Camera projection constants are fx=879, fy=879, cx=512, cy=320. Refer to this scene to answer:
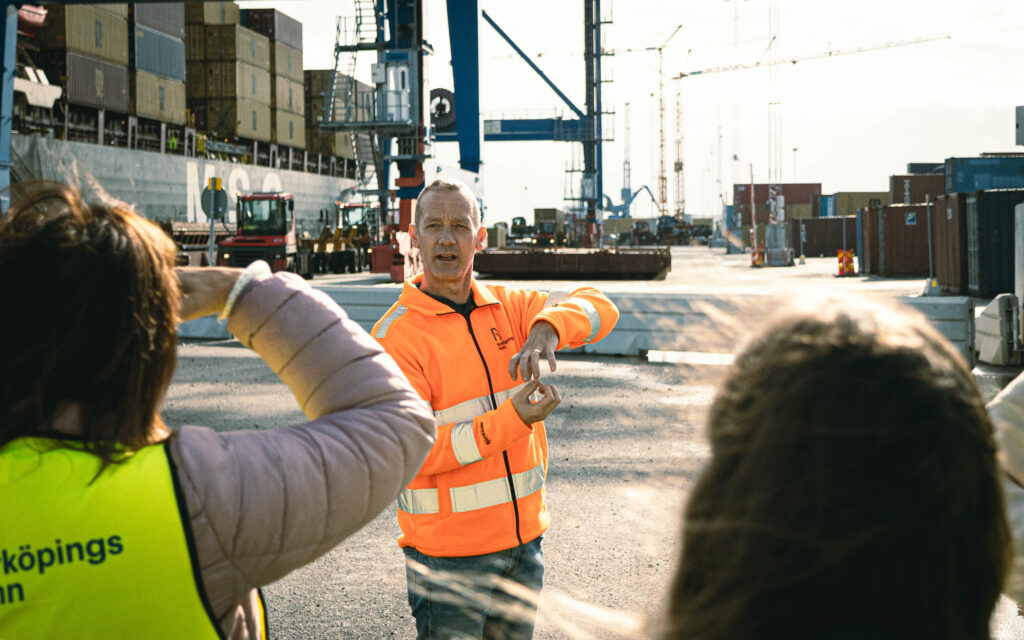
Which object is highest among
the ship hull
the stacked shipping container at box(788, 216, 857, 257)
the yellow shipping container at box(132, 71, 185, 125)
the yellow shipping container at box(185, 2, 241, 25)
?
the yellow shipping container at box(185, 2, 241, 25)

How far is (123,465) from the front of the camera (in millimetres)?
1129

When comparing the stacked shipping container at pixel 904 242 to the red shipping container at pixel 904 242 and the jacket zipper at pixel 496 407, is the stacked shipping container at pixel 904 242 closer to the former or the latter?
the red shipping container at pixel 904 242

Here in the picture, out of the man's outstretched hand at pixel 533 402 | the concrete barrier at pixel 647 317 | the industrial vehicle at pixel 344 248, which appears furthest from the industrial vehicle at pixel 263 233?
the man's outstretched hand at pixel 533 402

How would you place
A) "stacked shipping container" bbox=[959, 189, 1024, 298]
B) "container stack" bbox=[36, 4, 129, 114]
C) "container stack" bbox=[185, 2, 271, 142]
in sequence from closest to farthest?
1. "stacked shipping container" bbox=[959, 189, 1024, 298]
2. "container stack" bbox=[36, 4, 129, 114]
3. "container stack" bbox=[185, 2, 271, 142]

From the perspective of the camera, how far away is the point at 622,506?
19.0ft

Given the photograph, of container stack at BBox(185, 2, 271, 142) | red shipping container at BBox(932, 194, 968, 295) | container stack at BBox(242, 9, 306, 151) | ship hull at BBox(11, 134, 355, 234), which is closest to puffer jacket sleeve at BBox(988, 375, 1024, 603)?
red shipping container at BBox(932, 194, 968, 295)

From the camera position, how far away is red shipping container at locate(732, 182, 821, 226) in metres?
83.7

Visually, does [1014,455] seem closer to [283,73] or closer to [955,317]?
[955,317]

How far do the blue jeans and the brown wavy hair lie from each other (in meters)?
1.49

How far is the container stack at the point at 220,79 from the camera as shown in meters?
54.1

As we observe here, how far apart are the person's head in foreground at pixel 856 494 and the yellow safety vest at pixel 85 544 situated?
688mm

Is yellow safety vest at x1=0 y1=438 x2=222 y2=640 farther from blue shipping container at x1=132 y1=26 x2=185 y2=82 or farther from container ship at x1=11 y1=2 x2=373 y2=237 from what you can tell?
blue shipping container at x1=132 y1=26 x2=185 y2=82

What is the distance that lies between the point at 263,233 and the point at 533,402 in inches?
1083

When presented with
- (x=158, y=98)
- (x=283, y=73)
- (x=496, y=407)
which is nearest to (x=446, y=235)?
(x=496, y=407)
